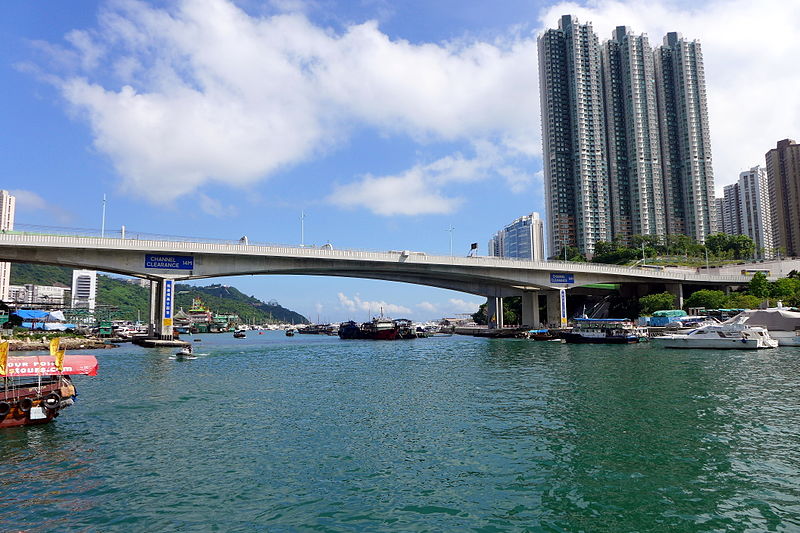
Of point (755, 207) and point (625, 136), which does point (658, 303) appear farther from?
point (755, 207)

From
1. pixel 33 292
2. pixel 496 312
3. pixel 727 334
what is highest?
pixel 33 292

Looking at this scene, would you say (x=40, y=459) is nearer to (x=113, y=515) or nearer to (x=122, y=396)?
(x=113, y=515)

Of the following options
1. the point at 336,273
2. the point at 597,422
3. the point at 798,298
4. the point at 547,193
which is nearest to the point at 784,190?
the point at 547,193

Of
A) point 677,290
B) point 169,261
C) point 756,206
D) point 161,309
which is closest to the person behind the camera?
point 169,261

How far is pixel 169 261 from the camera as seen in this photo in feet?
191

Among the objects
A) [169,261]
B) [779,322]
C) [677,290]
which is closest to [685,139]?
[677,290]

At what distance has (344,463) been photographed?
13.7 m

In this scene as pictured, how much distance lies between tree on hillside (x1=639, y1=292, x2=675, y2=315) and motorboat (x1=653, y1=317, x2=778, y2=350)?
34789mm

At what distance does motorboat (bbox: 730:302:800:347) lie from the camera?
55031 millimetres

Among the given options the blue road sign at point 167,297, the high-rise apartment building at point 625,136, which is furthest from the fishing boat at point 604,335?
the high-rise apartment building at point 625,136

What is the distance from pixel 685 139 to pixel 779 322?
346 ft

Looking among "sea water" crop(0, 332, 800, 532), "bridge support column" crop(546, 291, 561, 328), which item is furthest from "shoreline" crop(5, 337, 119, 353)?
"bridge support column" crop(546, 291, 561, 328)

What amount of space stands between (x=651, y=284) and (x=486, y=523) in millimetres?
106629

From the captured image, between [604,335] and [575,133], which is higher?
[575,133]
